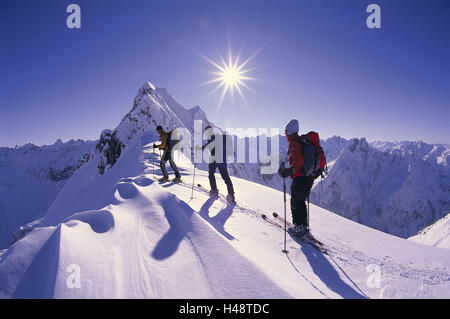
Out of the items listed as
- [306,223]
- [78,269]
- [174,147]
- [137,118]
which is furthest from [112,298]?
[137,118]

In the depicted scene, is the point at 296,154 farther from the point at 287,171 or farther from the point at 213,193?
the point at 213,193

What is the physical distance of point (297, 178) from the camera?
5523 millimetres

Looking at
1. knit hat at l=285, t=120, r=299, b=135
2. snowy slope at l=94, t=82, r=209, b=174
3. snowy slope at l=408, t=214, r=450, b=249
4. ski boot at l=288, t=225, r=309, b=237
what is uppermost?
snowy slope at l=94, t=82, r=209, b=174

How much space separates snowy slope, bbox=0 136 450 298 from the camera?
8.71 ft

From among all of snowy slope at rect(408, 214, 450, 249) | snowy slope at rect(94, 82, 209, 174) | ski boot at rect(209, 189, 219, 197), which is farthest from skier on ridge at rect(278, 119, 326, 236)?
snowy slope at rect(408, 214, 450, 249)

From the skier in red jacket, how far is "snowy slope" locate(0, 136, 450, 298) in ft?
1.94

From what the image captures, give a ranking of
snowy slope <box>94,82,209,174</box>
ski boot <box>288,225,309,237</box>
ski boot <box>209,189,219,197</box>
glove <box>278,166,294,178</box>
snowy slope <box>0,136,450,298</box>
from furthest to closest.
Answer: snowy slope <box>94,82,209,174</box>
ski boot <box>209,189,219,197</box>
ski boot <box>288,225,309,237</box>
glove <box>278,166,294,178</box>
snowy slope <box>0,136,450,298</box>

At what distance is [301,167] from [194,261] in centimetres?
339

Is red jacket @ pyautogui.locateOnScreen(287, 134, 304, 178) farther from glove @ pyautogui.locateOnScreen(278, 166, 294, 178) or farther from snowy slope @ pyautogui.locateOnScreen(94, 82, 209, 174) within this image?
snowy slope @ pyautogui.locateOnScreen(94, 82, 209, 174)

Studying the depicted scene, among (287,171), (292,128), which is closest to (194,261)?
(287,171)

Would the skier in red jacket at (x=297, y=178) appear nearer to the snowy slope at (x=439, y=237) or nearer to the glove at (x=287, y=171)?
the glove at (x=287, y=171)

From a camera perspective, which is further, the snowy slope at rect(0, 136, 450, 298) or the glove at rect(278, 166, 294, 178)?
the glove at rect(278, 166, 294, 178)

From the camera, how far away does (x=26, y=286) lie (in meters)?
2.49

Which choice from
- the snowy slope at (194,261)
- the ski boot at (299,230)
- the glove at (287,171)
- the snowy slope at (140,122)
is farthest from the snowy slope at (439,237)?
the snowy slope at (140,122)
